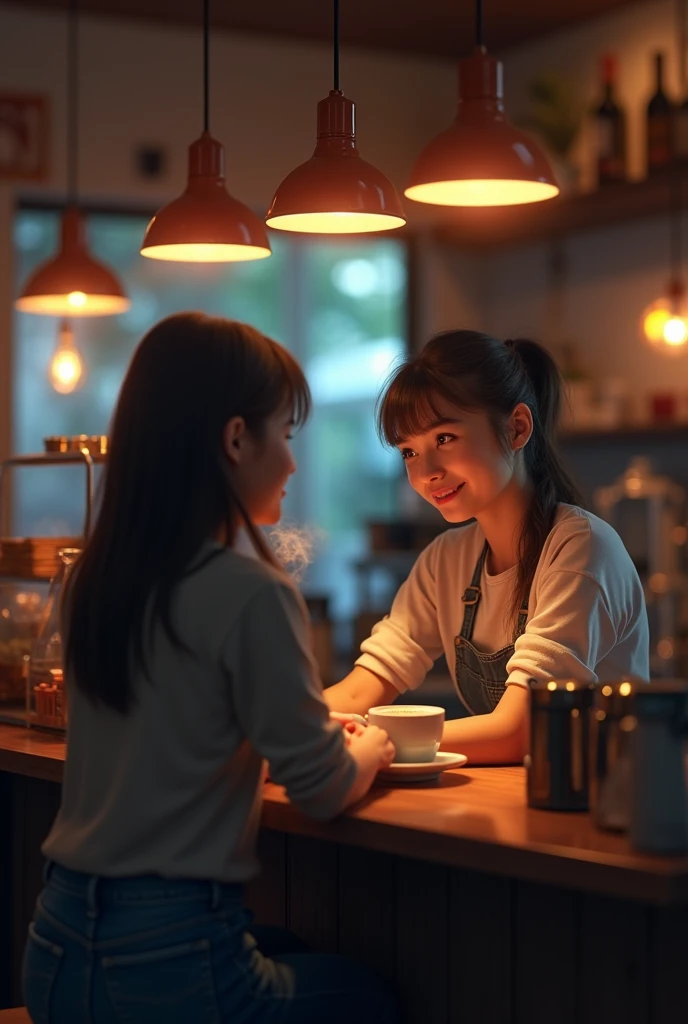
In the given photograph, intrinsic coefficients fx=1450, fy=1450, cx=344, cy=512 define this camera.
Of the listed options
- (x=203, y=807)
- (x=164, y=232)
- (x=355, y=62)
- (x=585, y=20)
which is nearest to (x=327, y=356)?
(x=355, y=62)

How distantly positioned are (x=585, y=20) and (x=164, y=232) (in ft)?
10.9

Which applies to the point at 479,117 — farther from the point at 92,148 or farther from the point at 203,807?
the point at 92,148

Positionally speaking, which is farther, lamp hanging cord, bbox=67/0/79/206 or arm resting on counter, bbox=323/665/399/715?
lamp hanging cord, bbox=67/0/79/206

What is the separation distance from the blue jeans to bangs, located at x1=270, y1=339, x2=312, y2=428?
56 centimetres

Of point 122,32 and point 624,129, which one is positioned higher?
point 122,32

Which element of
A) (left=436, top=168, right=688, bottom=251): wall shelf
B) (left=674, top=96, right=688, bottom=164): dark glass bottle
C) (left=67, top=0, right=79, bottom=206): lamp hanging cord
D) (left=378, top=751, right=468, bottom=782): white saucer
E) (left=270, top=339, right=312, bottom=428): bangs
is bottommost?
(left=378, top=751, right=468, bottom=782): white saucer

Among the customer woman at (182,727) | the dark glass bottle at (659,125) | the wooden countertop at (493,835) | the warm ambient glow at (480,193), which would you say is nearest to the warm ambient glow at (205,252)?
the warm ambient glow at (480,193)

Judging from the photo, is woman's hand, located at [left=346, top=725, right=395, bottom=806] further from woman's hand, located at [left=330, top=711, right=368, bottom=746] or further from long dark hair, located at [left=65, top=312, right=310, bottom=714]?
long dark hair, located at [left=65, top=312, right=310, bottom=714]

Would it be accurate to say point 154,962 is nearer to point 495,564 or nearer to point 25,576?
point 495,564

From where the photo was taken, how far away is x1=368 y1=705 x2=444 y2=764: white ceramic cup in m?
1.85

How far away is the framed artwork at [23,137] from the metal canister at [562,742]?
12.7ft

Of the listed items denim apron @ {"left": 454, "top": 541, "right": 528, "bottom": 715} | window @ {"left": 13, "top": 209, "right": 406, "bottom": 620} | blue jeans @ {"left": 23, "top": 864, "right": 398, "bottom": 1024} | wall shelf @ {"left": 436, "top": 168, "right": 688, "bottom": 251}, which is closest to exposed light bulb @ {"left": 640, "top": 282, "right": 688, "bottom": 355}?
wall shelf @ {"left": 436, "top": 168, "right": 688, "bottom": 251}

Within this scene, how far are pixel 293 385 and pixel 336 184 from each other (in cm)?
52

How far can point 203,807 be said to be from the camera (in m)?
1.61
